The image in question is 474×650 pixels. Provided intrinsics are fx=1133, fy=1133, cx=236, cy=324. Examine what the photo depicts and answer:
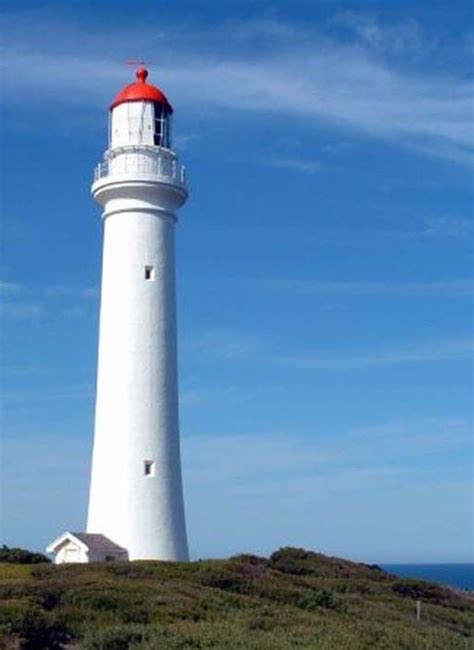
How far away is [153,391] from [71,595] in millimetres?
8116

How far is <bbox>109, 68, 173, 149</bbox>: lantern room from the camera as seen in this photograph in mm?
28781

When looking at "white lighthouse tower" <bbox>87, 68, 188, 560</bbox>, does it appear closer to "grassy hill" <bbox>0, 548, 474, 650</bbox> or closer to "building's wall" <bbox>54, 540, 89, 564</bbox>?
"building's wall" <bbox>54, 540, 89, 564</bbox>

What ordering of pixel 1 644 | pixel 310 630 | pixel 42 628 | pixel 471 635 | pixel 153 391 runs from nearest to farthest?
pixel 1 644, pixel 42 628, pixel 310 630, pixel 471 635, pixel 153 391

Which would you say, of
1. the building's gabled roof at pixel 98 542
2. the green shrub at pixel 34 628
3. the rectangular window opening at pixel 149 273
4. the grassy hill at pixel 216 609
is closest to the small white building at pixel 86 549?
the building's gabled roof at pixel 98 542

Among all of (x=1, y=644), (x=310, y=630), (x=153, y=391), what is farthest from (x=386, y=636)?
(x=153, y=391)

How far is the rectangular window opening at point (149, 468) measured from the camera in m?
27.2

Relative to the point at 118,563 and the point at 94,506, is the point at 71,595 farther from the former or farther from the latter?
the point at 94,506

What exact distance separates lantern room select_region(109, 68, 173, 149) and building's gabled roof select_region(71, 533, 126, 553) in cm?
973

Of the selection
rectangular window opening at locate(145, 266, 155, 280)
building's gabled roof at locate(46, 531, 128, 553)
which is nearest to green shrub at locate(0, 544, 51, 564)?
building's gabled roof at locate(46, 531, 128, 553)

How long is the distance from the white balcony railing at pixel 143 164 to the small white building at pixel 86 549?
8.92 m

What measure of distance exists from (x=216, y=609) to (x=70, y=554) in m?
7.01

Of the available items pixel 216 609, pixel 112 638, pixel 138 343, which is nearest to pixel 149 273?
pixel 138 343

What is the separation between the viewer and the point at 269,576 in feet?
84.0

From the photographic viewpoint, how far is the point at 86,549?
86.2 ft
